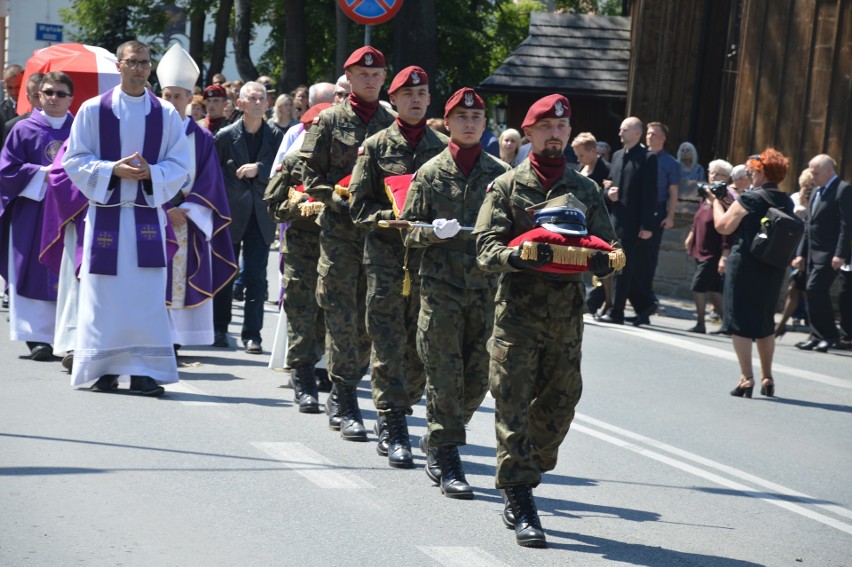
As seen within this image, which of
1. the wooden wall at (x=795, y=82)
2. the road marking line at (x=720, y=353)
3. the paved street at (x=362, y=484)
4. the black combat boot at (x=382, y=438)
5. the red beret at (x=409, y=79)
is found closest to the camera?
the paved street at (x=362, y=484)

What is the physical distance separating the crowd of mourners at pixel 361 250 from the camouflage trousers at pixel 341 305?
1 centimetres

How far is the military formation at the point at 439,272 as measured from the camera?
21.2ft

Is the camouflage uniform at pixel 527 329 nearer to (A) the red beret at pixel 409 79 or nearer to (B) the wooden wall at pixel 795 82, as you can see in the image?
(A) the red beret at pixel 409 79

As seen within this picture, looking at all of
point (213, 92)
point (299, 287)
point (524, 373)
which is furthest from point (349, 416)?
point (213, 92)

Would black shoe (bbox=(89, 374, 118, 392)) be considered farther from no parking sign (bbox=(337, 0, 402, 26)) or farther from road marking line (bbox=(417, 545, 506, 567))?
no parking sign (bbox=(337, 0, 402, 26))

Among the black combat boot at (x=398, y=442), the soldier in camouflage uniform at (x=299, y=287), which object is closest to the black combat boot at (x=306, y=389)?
the soldier in camouflage uniform at (x=299, y=287)

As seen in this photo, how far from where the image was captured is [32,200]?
37.1 feet

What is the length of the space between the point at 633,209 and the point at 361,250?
7296 millimetres

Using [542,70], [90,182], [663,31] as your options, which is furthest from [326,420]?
[542,70]

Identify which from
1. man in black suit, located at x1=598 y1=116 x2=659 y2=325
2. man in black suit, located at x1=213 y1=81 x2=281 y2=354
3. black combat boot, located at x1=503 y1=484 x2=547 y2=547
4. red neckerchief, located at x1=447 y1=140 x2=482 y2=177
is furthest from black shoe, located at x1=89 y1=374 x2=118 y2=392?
man in black suit, located at x1=598 y1=116 x2=659 y2=325

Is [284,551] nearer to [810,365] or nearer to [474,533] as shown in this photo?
[474,533]

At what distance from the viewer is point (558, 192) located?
6.57 meters

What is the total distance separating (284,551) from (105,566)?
2.50 ft

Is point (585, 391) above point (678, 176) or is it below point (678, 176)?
below
